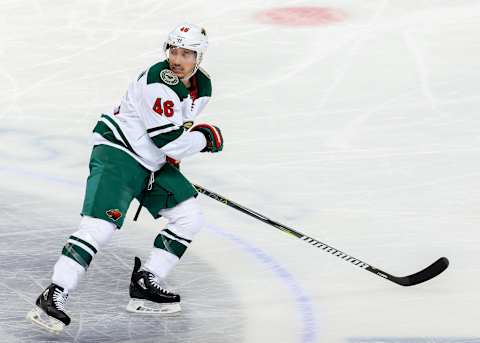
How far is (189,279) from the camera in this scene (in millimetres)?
5547

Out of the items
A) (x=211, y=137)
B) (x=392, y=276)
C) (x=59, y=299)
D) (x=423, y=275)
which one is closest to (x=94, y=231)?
(x=59, y=299)

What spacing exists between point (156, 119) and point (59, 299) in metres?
0.79

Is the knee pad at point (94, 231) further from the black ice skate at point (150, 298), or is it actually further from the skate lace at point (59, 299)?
→ the black ice skate at point (150, 298)

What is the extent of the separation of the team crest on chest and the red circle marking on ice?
17.1ft

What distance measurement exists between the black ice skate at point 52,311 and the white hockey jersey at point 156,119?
2.07ft

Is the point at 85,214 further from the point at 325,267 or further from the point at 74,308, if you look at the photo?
the point at 325,267

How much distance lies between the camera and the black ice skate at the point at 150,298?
5.12 meters

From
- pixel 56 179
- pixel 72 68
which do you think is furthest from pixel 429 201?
pixel 72 68

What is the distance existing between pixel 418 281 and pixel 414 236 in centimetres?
74

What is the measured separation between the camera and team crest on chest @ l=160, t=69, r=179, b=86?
4.84 m

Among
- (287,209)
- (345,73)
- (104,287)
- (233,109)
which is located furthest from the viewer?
(345,73)

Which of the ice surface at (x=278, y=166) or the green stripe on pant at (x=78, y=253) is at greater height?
the green stripe on pant at (x=78, y=253)

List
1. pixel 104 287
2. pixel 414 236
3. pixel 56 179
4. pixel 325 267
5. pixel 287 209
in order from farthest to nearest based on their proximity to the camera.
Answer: pixel 56 179
pixel 287 209
pixel 414 236
pixel 325 267
pixel 104 287

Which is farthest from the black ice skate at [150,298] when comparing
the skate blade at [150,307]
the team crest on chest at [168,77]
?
the team crest on chest at [168,77]
